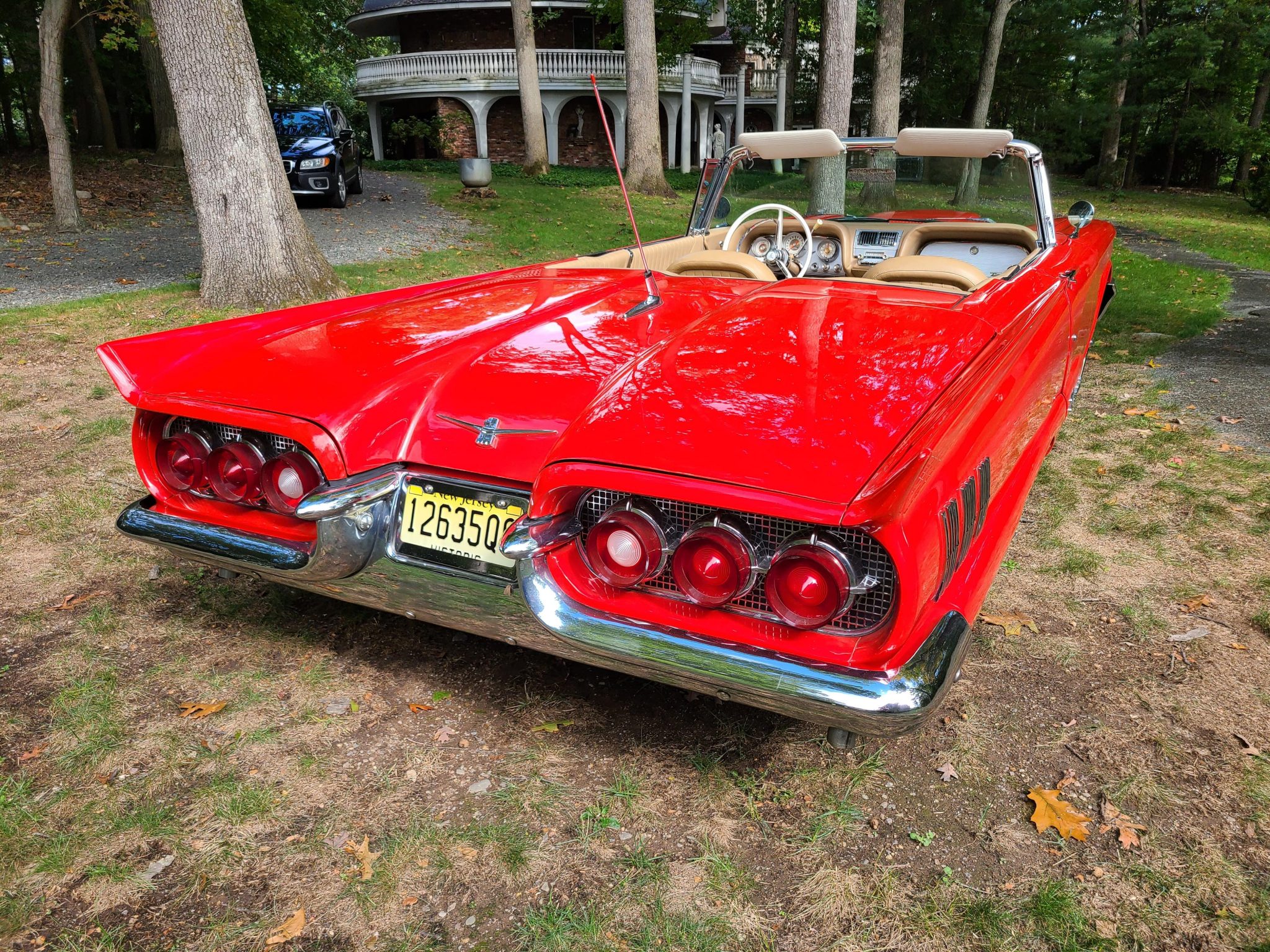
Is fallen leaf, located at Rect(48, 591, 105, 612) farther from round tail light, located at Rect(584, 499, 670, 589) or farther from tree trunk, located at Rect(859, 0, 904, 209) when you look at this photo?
tree trunk, located at Rect(859, 0, 904, 209)

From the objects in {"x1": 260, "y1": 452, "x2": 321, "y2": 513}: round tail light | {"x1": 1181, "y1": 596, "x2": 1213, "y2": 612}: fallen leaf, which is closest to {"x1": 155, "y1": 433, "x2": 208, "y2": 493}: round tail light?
{"x1": 260, "y1": 452, "x2": 321, "y2": 513}: round tail light

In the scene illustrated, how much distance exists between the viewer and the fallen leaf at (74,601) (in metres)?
2.88

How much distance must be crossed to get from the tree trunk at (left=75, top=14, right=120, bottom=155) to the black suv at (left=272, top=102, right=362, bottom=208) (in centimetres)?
633

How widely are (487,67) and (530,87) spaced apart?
27.6 feet

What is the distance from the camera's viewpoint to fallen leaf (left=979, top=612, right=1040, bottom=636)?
278 centimetres

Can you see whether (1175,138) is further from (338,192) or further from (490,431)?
(490,431)

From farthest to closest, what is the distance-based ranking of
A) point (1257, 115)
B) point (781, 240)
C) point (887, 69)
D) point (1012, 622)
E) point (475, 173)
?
point (1257, 115) → point (475, 173) → point (887, 69) → point (781, 240) → point (1012, 622)

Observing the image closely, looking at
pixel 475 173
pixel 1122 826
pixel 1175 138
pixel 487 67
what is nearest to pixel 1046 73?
pixel 1175 138

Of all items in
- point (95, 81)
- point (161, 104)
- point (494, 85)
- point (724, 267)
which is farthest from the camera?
point (494, 85)

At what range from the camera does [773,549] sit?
5.65 feet

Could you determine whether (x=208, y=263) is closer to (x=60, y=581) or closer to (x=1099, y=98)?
(x=60, y=581)

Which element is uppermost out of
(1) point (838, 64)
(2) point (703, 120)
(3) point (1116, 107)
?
(1) point (838, 64)

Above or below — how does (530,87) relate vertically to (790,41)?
below

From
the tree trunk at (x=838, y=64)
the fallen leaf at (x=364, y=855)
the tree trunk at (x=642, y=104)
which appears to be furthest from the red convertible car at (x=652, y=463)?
the tree trunk at (x=642, y=104)
